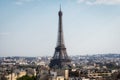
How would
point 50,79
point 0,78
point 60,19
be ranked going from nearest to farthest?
point 50,79 < point 0,78 < point 60,19

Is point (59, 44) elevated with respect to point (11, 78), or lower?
elevated

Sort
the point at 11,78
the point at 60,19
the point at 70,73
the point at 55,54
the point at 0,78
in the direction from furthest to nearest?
the point at 55,54, the point at 60,19, the point at 70,73, the point at 11,78, the point at 0,78

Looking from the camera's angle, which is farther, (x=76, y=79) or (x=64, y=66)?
(x=64, y=66)

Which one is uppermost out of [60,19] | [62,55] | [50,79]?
[60,19]

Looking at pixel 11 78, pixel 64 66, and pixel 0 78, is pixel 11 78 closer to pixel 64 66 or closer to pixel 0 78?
pixel 0 78

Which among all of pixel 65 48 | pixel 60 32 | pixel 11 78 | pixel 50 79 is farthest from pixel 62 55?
pixel 50 79

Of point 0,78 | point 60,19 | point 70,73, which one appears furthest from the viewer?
point 60,19

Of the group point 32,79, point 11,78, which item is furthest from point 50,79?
point 11,78

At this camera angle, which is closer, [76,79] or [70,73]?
[76,79]

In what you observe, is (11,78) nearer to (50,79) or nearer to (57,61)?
(50,79)
